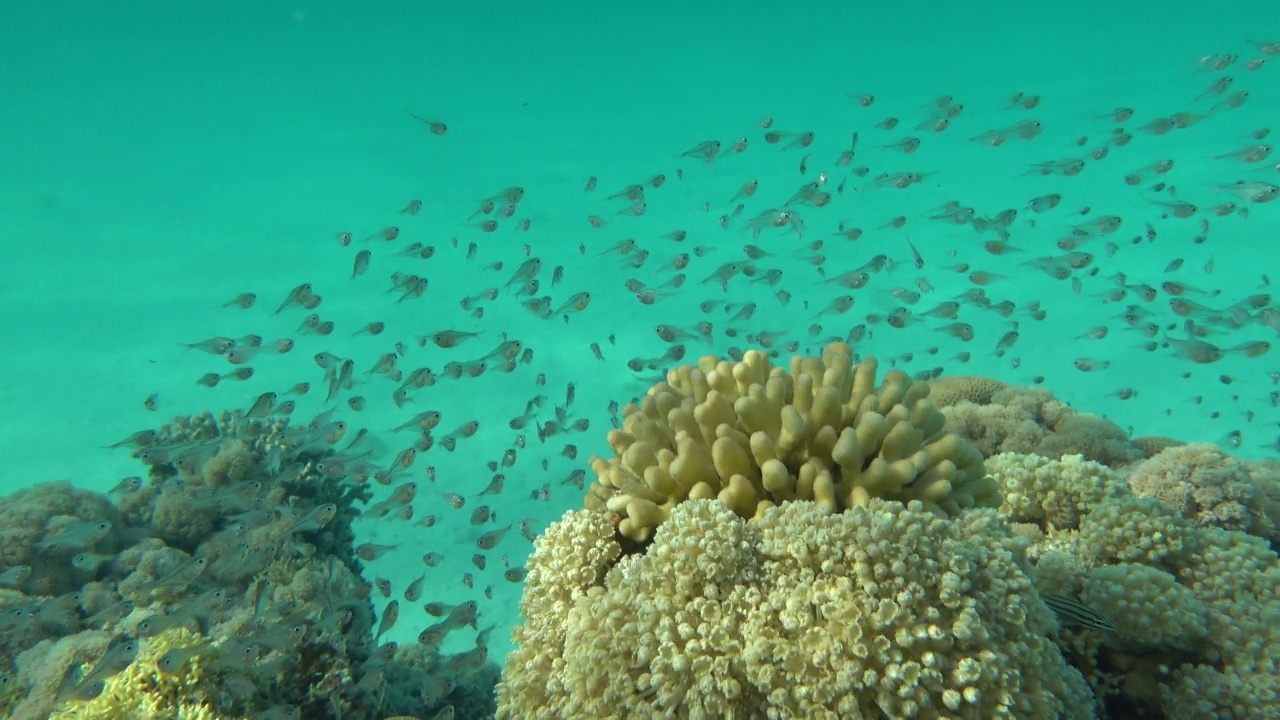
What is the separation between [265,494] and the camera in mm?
8867

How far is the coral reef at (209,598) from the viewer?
4.93m

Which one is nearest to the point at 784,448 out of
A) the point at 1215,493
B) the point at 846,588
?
the point at 846,588

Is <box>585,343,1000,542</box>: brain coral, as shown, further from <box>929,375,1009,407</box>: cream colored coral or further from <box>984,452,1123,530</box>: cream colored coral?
<box>929,375,1009,407</box>: cream colored coral

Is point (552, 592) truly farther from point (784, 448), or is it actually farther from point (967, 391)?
point (967, 391)

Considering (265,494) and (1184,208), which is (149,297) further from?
(1184,208)

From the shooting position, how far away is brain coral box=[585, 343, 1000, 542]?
3.31 metres

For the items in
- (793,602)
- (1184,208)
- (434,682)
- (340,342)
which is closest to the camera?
(793,602)

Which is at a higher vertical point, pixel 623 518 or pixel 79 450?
pixel 79 450

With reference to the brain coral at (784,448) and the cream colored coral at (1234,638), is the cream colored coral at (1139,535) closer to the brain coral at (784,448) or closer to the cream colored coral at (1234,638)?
the cream colored coral at (1234,638)

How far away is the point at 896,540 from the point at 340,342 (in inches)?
1057

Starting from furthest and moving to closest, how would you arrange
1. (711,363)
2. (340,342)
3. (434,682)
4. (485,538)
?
(340,342)
(485,538)
(434,682)
(711,363)

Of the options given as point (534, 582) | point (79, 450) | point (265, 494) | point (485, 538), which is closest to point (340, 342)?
point (79, 450)

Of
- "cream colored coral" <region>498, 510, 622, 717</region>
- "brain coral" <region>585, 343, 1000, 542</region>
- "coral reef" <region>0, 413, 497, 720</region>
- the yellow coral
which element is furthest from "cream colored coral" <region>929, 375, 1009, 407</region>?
the yellow coral

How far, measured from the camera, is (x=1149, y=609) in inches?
124
